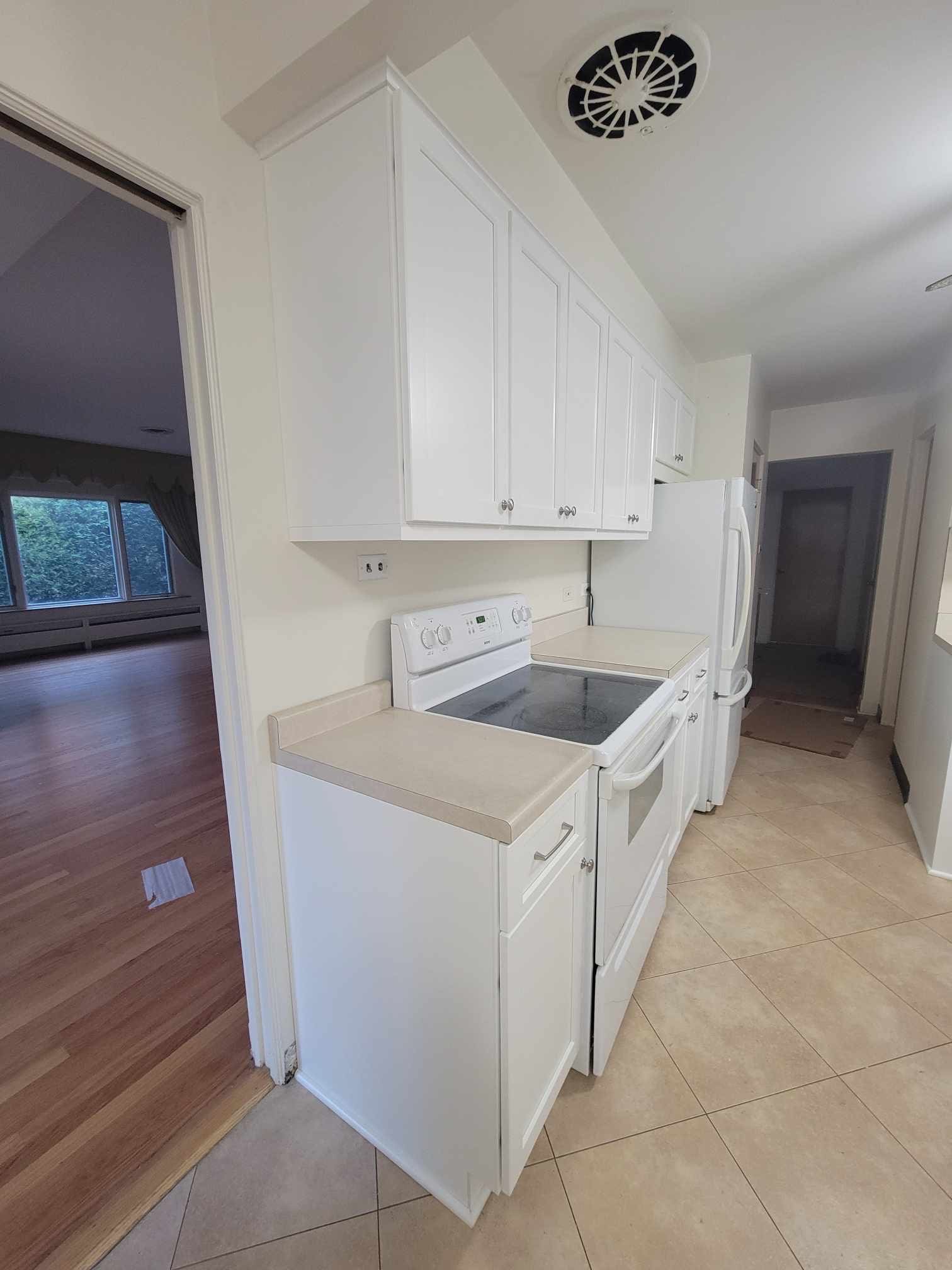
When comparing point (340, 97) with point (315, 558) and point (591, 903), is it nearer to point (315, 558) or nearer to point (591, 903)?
point (315, 558)

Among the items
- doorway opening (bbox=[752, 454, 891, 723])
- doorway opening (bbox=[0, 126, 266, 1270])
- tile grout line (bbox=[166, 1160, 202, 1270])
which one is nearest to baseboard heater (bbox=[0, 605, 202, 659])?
doorway opening (bbox=[0, 126, 266, 1270])

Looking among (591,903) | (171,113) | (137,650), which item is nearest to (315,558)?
(171,113)

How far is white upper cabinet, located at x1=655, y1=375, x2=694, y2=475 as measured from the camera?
260 cm

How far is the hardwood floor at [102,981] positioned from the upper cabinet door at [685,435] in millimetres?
3182

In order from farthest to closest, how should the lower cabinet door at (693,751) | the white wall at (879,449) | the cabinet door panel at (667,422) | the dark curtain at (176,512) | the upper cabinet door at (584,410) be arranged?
1. the dark curtain at (176,512)
2. the white wall at (879,449)
3. the cabinet door panel at (667,422)
4. the lower cabinet door at (693,751)
5. the upper cabinet door at (584,410)

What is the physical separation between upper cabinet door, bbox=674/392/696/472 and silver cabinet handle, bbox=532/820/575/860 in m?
2.46

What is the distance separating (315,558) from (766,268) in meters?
2.30

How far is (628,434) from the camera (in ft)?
7.11

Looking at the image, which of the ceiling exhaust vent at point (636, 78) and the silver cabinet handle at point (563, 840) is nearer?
the silver cabinet handle at point (563, 840)

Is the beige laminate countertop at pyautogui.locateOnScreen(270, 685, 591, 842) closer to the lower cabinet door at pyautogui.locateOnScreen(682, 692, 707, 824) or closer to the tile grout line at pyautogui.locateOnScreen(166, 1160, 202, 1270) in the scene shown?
the tile grout line at pyautogui.locateOnScreen(166, 1160, 202, 1270)

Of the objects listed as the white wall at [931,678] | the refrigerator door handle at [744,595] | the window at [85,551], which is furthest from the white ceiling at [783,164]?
the window at [85,551]

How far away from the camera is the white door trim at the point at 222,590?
0.94m

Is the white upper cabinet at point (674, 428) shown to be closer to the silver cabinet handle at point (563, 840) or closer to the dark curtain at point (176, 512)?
the silver cabinet handle at point (563, 840)

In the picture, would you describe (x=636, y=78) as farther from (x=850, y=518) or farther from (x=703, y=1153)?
(x=850, y=518)
